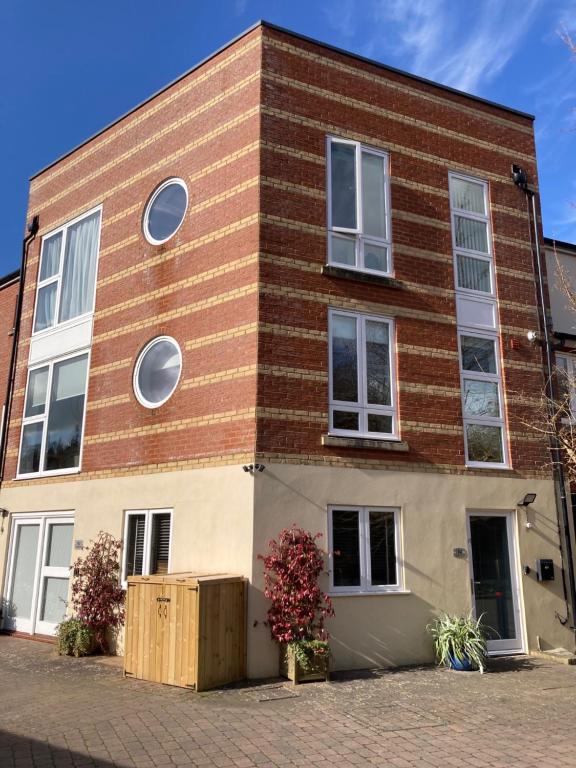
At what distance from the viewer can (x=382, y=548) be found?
34.9 feet

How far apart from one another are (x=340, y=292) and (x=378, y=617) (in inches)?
198

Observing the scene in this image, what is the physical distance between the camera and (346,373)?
434 inches

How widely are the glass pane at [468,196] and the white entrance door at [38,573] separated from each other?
9327 millimetres

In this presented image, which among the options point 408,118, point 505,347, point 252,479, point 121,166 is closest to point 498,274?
point 505,347

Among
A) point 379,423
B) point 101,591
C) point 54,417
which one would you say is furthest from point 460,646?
point 54,417

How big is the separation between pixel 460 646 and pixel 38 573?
791 cm

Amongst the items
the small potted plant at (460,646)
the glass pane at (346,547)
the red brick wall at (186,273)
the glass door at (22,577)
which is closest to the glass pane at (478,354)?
the glass pane at (346,547)

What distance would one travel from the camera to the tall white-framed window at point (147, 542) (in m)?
11.1

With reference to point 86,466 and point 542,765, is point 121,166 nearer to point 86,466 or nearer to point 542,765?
point 86,466

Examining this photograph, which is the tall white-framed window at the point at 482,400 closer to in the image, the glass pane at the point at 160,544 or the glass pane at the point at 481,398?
the glass pane at the point at 481,398

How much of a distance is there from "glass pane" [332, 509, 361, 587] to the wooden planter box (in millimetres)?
1274

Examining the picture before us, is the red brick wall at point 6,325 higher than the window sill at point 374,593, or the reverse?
the red brick wall at point 6,325

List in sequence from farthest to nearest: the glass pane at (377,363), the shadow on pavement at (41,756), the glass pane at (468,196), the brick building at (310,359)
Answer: the glass pane at (468,196), the glass pane at (377,363), the brick building at (310,359), the shadow on pavement at (41,756)

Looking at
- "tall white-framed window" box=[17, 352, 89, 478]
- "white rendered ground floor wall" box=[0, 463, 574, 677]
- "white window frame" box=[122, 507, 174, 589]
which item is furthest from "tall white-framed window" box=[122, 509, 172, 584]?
"tall white-framed window" box=[17, 352, 89, 478]
